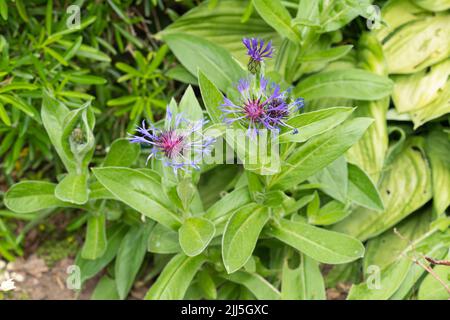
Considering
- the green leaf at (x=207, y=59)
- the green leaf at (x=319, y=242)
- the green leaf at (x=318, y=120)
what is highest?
the green leaf at (x=318, y=120)

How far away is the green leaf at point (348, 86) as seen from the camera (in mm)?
1919

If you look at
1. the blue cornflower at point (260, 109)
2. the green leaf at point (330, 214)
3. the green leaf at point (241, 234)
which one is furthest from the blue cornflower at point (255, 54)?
the green leaf at point (330, 214)

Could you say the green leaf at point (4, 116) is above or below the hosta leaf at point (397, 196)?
above

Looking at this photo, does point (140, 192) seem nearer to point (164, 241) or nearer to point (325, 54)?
point (164, 241)


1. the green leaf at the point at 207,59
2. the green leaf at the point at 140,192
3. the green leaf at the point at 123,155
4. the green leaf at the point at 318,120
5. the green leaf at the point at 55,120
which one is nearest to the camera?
the green leaf at the point at 318,120

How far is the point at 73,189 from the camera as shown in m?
1.68

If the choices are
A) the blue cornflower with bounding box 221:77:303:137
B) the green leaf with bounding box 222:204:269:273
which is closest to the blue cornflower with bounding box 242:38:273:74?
the blue cornflower with bounding box 221:77:303:137

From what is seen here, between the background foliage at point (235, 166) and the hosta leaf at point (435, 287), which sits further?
the hosta leaf at point (435, 287)

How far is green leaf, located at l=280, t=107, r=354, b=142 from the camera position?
4.80ft

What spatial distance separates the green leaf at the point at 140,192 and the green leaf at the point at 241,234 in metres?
0.15

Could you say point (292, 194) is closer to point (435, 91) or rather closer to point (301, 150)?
point (301, 150)

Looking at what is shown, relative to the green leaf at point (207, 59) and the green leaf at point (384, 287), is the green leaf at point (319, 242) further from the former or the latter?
the green leaf at point (207, 59)

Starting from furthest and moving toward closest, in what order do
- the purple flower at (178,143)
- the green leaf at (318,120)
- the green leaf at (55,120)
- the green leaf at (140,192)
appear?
the green leaf at (55,120) → the green leaf at (140,192) → the green leaf at (318,120) → the purple flower at (178,143)
